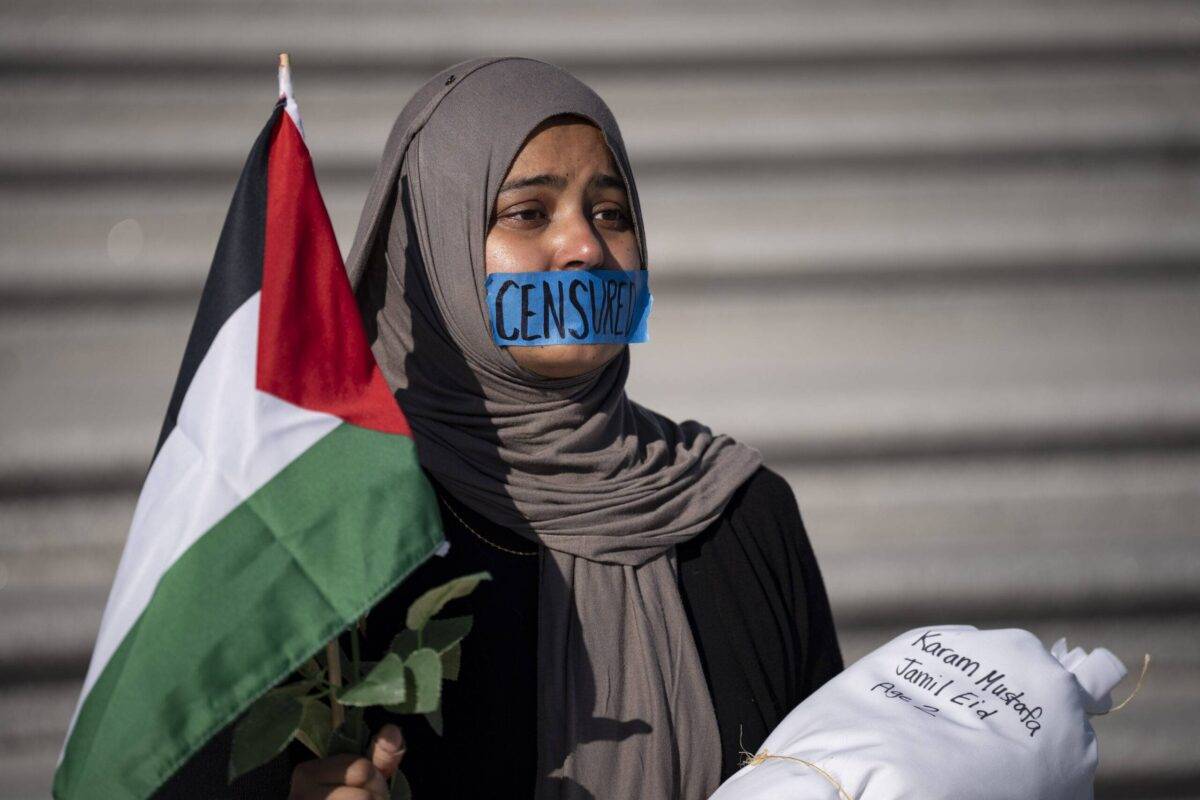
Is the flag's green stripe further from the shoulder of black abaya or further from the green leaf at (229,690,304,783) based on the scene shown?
the shoulder of black abaya

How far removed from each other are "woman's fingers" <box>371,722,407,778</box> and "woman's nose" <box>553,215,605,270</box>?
74 cm

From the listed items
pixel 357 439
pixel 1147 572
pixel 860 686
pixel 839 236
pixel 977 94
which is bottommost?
pixel 1147 572

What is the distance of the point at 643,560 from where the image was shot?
79.7 inches

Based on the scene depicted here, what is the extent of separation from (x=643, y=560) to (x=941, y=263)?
5.91 ft

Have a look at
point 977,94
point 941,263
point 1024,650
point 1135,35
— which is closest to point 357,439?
point 1024,650

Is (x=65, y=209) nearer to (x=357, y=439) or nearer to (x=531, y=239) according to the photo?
(x=531, y=239)

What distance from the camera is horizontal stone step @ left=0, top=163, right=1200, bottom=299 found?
3213mm

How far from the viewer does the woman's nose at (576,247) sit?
193 centimetres

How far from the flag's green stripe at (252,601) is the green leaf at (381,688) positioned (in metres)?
0.07

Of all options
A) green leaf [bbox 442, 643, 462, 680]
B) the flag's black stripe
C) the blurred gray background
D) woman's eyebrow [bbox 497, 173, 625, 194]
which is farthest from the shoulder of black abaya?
the blurred gray background

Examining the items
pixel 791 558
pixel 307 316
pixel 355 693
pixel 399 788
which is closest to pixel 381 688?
pixel 355 693

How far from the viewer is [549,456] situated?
2.00 metres

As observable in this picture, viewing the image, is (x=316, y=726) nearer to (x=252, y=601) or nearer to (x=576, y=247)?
(x=252, y=601)

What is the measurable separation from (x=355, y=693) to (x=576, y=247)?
2.58 ft
